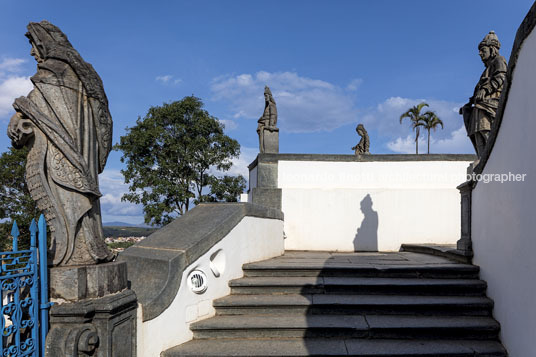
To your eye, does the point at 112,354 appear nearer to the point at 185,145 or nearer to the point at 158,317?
the point at 158,317

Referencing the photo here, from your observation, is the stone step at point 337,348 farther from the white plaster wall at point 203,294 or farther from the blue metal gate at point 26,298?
the blue metal gate at point 26,298

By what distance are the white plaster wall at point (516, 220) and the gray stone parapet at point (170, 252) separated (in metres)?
3.18

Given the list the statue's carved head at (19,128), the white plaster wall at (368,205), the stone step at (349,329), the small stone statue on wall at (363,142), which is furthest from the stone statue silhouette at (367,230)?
the statue's carved head at (19,128)

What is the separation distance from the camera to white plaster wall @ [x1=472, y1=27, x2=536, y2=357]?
117 inches

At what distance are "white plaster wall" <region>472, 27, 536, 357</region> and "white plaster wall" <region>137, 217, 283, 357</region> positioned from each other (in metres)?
3.18

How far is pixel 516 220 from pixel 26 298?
14.1 feet

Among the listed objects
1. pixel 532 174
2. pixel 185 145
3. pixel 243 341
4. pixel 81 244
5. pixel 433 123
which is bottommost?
pixel 243 341

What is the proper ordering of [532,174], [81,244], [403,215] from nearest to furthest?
[81,244] < [532,174] < [403,215]

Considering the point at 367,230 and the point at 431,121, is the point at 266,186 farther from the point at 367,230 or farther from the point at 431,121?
the point at 431,121

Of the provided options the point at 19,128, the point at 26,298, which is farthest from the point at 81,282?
the point at 19,128

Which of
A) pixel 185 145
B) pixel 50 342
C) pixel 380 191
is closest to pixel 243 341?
pixel 50 342

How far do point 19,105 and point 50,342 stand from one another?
174cm

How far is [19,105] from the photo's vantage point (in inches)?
94.7

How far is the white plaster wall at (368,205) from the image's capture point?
866 centimetres
